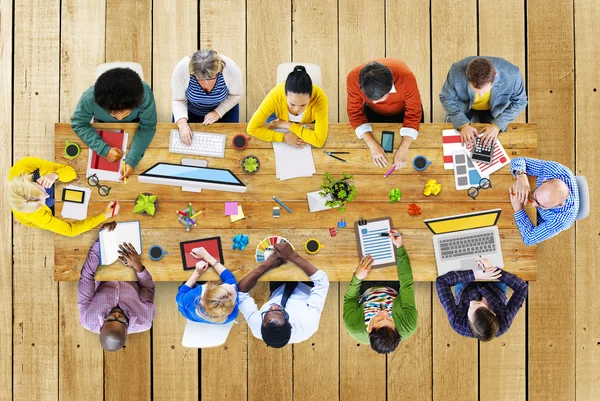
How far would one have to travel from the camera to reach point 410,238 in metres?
2.95

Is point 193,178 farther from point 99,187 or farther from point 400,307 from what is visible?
point 400,307

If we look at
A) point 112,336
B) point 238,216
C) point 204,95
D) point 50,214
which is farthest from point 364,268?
point 50,214

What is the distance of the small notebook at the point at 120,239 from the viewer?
2.92m

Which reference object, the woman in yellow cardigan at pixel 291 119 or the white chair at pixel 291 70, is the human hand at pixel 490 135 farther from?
the white chair at pixel 291 70

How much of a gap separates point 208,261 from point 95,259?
648 millimetres

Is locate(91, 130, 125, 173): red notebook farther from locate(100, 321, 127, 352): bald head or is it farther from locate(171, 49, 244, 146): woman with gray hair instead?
locate(100, 321, 127, 352): bald head

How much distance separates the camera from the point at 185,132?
295cm

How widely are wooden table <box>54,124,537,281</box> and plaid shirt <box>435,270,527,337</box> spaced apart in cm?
7

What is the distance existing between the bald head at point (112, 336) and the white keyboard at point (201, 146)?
108cm

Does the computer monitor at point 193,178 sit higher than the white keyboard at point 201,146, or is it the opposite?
the white keyboard at point 201,146

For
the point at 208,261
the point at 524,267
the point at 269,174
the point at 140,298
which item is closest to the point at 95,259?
the point at 140,298

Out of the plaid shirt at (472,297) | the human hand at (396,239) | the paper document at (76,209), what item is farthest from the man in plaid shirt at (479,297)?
the paper document at (76,209)

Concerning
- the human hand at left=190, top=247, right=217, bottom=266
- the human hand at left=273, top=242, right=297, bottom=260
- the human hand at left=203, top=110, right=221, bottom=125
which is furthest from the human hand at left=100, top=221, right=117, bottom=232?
the human hand at left=273, top=242, right=297, bottom=260

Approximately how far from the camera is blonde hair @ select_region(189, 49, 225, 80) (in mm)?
2738
